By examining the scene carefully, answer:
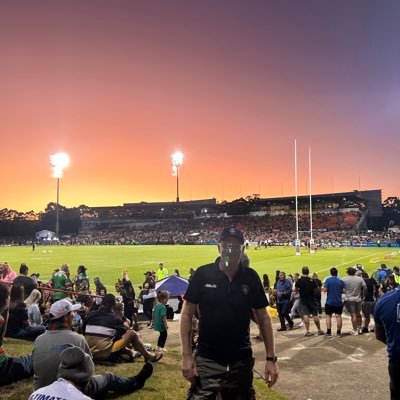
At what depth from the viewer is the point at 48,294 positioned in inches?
588

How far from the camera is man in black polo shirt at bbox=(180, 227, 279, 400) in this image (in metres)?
3.78

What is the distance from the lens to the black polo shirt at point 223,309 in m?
3.80

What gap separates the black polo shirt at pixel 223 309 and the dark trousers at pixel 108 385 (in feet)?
7.69

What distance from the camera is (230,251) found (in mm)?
4023

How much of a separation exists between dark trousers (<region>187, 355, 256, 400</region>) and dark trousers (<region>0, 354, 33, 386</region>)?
11.6ft

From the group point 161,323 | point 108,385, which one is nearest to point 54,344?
point 108,385

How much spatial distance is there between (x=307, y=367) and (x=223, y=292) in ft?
19.6

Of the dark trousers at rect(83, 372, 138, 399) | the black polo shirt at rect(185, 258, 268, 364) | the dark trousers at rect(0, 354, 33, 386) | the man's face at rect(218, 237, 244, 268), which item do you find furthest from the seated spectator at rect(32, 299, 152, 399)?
the man's face at rect(218, 237, 244, 268)

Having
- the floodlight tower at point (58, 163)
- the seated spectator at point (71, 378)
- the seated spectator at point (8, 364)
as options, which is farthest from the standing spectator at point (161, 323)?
the floodlight tower at point (58, 163)

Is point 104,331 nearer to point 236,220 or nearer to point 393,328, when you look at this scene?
point 393,328

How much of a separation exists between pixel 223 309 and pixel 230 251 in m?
0.55

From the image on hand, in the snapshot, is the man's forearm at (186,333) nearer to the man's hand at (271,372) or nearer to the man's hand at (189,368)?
the man's hand at (189,368)

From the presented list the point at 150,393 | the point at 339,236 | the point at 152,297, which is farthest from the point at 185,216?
the point at 150,393

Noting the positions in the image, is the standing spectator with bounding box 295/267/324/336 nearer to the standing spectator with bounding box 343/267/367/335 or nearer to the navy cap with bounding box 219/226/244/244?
the standing spectator with bounding box 343/267/367/335
